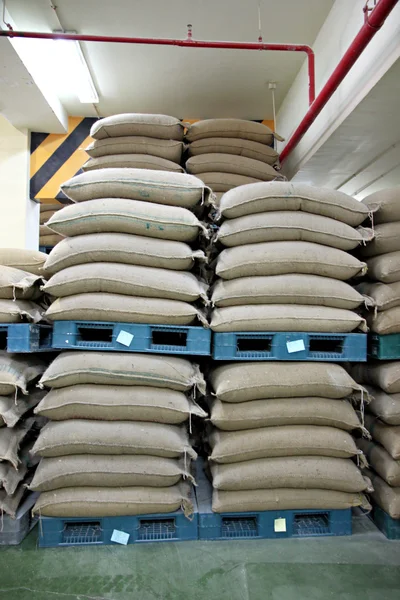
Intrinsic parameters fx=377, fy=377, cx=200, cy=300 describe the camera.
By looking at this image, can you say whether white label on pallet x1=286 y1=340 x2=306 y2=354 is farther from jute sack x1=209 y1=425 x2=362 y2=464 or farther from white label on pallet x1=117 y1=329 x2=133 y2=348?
white label on pallet x1=117 y1=329 x2=133 y2=348

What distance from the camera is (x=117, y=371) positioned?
2.32m

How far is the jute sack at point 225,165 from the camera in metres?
3.54

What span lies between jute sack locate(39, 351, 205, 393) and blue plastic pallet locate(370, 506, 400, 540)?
4.86 ft

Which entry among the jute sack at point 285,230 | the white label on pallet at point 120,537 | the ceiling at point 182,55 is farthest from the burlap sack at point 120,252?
the ceiling at point 182,55

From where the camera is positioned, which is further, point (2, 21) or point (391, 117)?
point (2, 21)

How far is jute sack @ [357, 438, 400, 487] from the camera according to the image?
2375 millimetres

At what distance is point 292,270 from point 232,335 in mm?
594

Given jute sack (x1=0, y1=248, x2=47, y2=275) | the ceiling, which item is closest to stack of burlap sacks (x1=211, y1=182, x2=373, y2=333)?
jute sack (x1=0, y1=248, x2=47, y2=275)

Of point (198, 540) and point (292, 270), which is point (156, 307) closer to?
point (292, 270)

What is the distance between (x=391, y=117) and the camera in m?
2.88

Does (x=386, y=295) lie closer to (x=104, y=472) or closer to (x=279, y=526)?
(x=279, y=526)

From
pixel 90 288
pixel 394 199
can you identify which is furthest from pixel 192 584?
pixel 394 199

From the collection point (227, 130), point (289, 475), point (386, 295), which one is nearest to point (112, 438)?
point (289, 475)

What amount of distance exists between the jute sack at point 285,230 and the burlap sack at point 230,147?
53.5 inches
